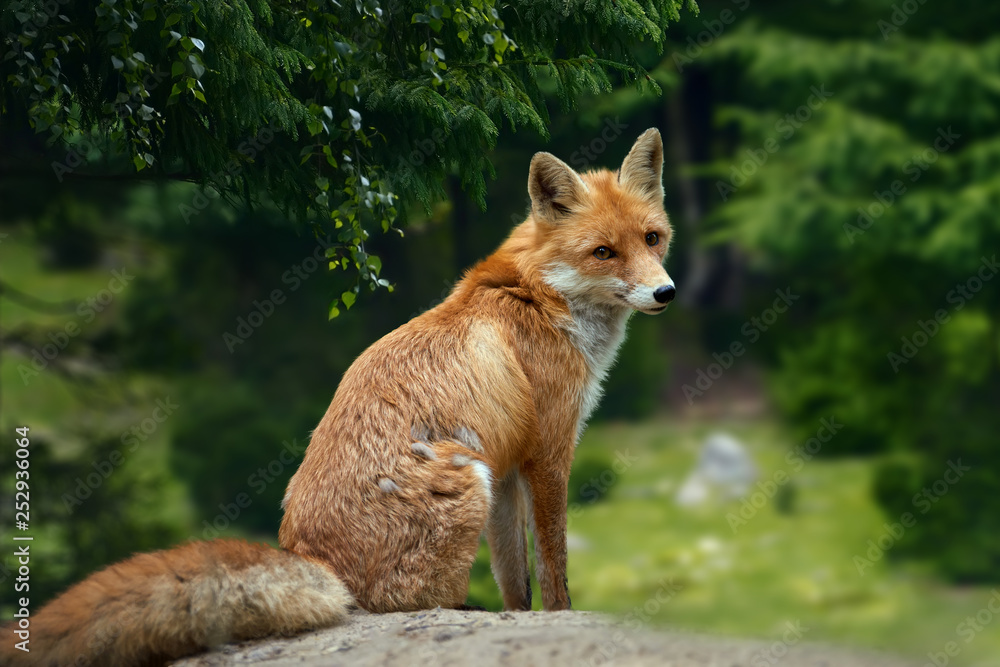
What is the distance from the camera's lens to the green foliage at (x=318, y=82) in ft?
12.8

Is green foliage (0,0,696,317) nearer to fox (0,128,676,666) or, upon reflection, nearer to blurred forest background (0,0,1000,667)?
fox (0,128,676,666)

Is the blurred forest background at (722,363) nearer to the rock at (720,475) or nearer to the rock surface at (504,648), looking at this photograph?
Result: the rock at (720,475)

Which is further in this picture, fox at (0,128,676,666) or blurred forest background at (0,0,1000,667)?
blurred forest background at (0,0,1000,667)

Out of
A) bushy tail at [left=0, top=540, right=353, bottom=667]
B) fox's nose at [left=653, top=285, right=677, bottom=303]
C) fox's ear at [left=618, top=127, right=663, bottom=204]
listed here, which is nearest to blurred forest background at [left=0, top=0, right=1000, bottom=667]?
fox's ear at [left=618, top=127, right=663, bottom=204]

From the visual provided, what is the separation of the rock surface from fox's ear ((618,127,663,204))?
87.3 inches

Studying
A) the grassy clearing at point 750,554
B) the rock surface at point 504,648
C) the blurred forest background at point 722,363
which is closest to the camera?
the rock surface at point 504,648

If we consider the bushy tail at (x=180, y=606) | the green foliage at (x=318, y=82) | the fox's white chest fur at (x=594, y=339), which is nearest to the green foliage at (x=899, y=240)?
the fox's white chest fur at (x=594, y=339)

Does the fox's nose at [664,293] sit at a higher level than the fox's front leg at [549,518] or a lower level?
higher

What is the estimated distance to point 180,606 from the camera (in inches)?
139

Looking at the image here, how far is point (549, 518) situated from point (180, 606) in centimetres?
166

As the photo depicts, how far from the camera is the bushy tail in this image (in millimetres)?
3436

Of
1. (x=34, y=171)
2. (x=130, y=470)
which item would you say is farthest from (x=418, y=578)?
(x=130, y=470)

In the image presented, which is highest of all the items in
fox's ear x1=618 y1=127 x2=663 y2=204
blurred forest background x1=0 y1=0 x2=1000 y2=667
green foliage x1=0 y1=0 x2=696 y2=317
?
green foliage x1=0 y1=0 x2=696 y2=317

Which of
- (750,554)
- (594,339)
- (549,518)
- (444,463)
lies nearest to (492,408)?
(444,463)
